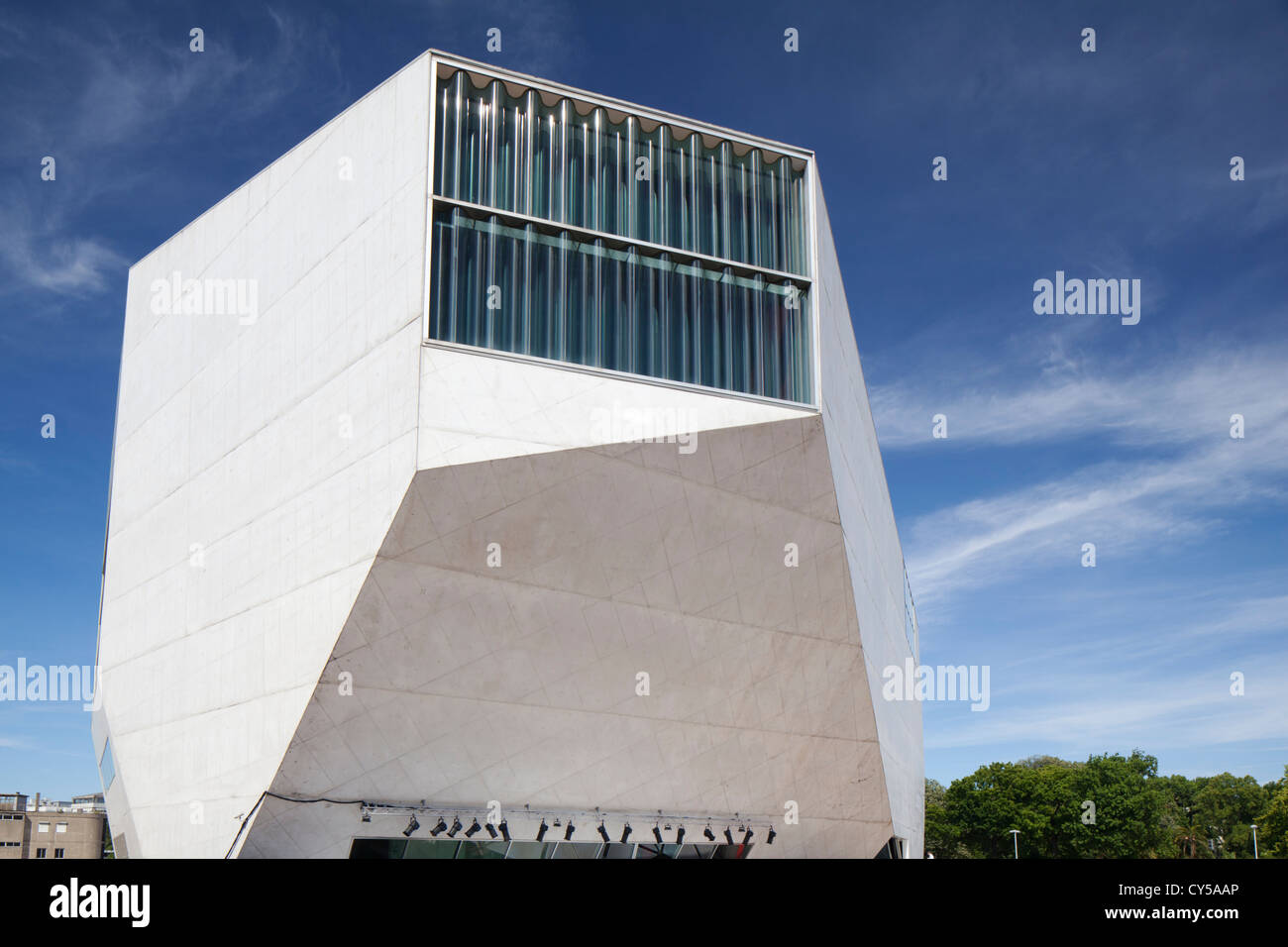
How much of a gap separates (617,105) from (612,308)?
13.9 feet

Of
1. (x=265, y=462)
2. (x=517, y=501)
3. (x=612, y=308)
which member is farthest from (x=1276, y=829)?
(x=265, y=462)

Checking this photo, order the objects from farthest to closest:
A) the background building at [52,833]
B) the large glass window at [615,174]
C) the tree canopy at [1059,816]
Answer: the tree canopy at [1059,816], the background building at [52,833], the large glass window at [615,174]

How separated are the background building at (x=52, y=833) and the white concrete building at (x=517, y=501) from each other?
62.6 metres

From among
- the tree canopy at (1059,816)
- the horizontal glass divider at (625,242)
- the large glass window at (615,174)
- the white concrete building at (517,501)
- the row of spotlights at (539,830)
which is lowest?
the tree canopy at (1059,816)

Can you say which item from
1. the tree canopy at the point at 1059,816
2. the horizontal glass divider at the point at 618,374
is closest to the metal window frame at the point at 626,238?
the horizontal glass divider at the point at 618,374

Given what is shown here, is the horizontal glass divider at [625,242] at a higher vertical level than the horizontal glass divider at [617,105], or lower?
lower

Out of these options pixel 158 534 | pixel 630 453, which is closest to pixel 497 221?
pixel 630 453

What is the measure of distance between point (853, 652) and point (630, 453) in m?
7.61

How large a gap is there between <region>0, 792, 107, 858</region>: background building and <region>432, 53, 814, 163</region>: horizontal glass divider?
244 feet

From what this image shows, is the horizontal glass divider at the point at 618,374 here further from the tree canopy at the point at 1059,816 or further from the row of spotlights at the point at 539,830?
the tree canopy at the point at 1059,816

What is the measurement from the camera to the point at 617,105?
21.9 m

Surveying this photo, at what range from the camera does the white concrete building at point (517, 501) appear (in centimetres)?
1923

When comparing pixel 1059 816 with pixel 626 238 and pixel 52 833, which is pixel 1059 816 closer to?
pixel 52 833

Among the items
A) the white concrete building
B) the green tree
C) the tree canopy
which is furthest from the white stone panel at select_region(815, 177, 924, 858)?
the tree canopy
